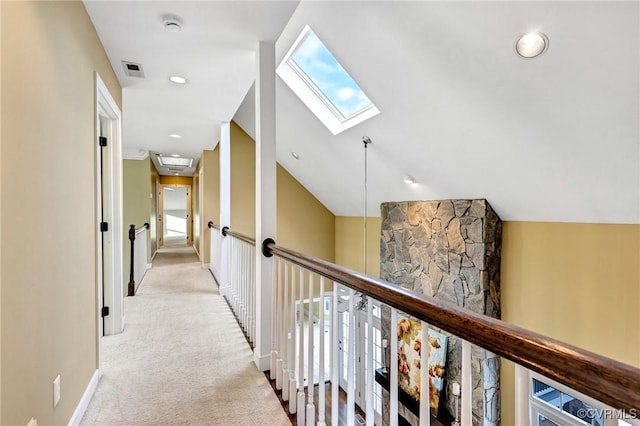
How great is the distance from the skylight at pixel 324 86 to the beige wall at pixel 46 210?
2351mm

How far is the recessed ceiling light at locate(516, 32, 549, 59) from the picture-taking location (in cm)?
203

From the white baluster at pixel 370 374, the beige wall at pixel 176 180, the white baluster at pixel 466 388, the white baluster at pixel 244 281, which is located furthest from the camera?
the beige wall at pixel 176 180

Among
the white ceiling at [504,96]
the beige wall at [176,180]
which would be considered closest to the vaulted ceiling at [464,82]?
the white ceiling at [504,96]

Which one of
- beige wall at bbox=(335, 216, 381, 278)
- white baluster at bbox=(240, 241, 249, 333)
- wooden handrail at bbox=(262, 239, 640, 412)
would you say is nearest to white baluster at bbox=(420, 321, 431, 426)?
wooden handrail at bbox=(262, 239, 640, 412)

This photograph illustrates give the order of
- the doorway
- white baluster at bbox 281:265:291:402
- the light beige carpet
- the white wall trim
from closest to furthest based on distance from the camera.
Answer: the light beige carpet < white baluster at bbox 281:265:291:402 < the white wall trim < the doorway

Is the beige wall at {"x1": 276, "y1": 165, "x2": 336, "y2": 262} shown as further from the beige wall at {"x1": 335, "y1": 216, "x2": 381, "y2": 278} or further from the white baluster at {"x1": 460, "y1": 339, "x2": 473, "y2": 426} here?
the white baluster at {"x1": 460, "y1": 339, "x2": 473, "y2": 426}

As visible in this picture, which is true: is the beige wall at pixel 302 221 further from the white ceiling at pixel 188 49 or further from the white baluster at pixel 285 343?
the white baluster at pixel 285 343

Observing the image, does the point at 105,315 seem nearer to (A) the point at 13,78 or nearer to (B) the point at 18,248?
(B) the point at 18,248

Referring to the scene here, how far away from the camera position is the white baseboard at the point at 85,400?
5.50 feet

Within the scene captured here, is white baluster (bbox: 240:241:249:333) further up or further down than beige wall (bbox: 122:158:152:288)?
further down

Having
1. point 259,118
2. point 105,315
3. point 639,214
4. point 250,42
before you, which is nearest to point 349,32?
point 250,42

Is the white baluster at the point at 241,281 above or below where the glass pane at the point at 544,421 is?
above

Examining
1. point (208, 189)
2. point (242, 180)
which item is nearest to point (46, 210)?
point (242, 180)

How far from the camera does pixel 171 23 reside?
2.16 metres
